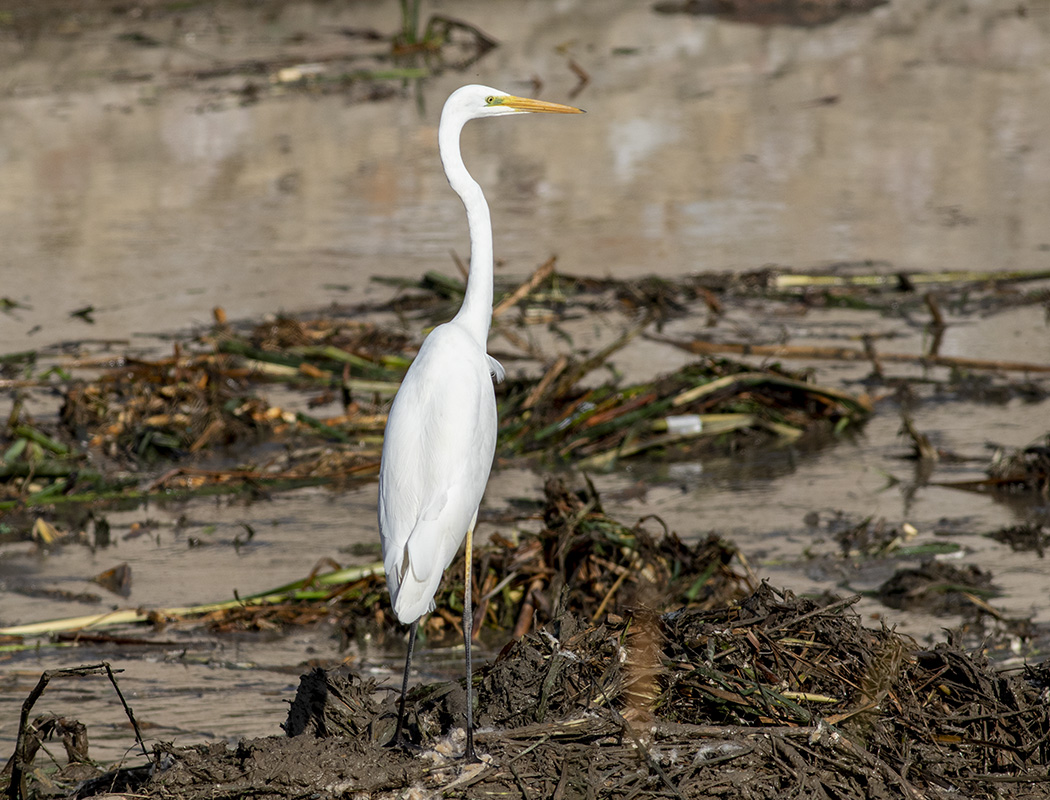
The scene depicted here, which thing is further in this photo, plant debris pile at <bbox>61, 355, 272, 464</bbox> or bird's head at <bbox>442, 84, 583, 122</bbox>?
plant debris pile at <bbox>61, 355, 272, 464</bbox>

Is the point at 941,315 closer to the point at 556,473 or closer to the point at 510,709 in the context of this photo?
the point at 556,473

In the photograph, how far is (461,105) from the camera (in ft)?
12.9

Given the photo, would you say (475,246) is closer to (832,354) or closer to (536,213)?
(832,354)

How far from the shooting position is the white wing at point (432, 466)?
133 inches

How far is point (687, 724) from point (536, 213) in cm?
812

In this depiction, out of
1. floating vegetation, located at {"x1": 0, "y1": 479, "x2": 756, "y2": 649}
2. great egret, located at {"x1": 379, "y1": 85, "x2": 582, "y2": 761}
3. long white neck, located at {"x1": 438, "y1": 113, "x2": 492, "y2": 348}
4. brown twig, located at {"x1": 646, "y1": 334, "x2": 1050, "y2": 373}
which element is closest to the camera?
great egret, located at {"x1": 379, "y1": 85, "x2": 582, "y2": 761}

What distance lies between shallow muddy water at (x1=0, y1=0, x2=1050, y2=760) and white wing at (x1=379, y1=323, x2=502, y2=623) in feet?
3.46

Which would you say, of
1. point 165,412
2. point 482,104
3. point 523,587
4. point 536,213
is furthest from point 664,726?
point 536,213

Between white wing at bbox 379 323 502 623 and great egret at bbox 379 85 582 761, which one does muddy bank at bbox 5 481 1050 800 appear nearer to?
great egret at bbox 379 85 582 761

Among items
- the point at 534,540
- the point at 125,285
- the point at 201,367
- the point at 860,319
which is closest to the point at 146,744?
the point at 534,540

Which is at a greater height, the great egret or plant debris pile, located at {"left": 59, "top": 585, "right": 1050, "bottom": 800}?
the great egret

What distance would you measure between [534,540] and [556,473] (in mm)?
1323

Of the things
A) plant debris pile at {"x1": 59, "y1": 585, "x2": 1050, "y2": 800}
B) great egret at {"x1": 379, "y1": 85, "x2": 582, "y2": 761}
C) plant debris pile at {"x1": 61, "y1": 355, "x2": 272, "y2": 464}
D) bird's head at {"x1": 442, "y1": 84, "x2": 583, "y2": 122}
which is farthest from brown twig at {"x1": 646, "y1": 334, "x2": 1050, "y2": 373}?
great egret at {"x1": 379, "y1": 85, "x2": 582, "y2": 761}

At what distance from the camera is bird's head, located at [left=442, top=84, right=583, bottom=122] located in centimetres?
391
